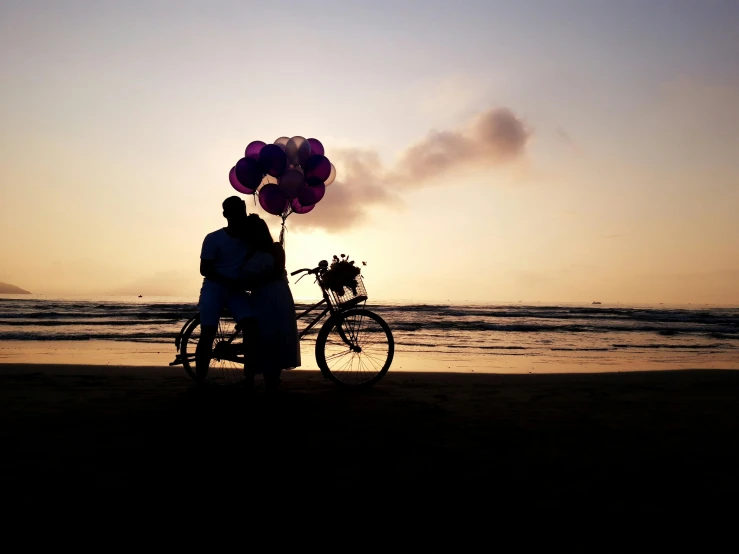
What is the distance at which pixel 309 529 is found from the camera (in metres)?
2.58

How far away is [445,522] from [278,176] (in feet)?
20.3

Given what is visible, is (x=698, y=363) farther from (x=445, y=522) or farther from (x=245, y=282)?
(x=445, y=522)

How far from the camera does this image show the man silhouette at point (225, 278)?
5.56 m

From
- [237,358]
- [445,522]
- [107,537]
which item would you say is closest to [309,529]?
[445,522]

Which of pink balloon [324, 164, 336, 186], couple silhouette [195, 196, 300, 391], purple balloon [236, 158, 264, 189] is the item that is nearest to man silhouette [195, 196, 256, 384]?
couple silhouette [195, 196, 300, 391]

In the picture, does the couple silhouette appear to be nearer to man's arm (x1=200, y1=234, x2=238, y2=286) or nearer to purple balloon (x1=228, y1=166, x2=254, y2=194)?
man's arm (x1=200, y1=234, x2=238, y2=286)

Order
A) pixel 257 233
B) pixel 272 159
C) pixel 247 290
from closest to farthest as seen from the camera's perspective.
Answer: pixel 257 233
pixel 247 290
pixel 272 159

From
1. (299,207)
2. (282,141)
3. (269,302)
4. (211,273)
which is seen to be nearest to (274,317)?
(269,302)

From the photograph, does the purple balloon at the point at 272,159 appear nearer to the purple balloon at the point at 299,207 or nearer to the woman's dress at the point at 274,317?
the purple balloon at the point at 299,207

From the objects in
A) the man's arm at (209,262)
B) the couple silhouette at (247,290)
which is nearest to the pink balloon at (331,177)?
the couple silhouette at (247,290)

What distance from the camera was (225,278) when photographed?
18.3ft

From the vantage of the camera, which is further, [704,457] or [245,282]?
[245,282]

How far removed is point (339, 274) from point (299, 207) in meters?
1.71

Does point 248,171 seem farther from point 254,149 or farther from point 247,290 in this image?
point 247,290
